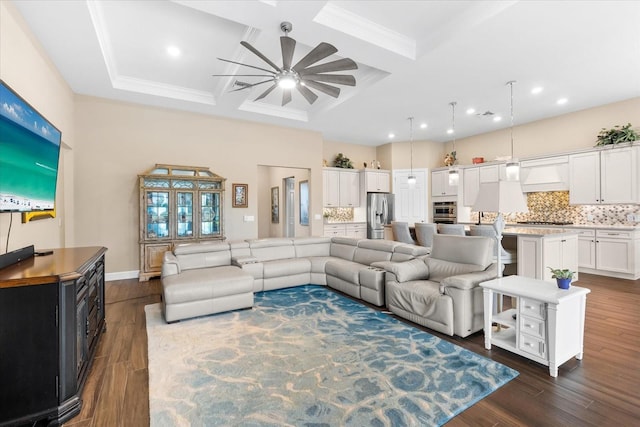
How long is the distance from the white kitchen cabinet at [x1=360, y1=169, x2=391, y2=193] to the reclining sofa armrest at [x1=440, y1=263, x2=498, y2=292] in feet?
17.7

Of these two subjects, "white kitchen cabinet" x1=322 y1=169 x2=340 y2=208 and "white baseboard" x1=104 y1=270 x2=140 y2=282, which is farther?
"white kitchen cabinet" x1=322 y1=169 x2=340 y2=208

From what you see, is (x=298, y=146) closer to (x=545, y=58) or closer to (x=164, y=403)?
(x=545, y=58)

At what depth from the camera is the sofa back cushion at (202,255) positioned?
13.8 feet

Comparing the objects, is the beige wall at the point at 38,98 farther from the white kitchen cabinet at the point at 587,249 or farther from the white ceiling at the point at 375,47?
the white kitchen cabinet at the point at 587,249

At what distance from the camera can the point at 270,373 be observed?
7.50 feet

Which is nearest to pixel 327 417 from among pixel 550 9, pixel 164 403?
pixel 164 403

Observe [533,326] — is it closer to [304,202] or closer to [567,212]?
[567,212]

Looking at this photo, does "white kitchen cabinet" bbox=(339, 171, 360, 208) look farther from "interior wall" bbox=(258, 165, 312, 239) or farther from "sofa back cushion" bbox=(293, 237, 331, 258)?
"sofa back cushion" bbox=(293, 237, 331, 258)

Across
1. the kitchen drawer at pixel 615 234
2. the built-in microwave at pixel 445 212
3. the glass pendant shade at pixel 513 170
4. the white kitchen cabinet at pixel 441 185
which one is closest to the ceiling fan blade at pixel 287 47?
the glass pendant shade at pixel 513 170

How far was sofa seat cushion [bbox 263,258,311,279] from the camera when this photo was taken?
4488 mm

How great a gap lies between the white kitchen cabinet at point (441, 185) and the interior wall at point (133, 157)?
188 inches

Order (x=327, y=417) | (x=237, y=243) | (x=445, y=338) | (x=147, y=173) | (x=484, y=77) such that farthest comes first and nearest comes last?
1. (x=147, y=173)
2. (x=237, y=243)
3. (x=484, y=77)
4. (x=445, y=338)
5. (x=327, y=417)

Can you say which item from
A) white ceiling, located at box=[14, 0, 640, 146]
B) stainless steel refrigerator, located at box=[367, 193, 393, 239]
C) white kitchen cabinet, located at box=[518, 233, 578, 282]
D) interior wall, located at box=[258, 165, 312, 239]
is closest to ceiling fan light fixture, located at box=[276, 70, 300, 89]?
white ceiling, located at box=[14, 0, 640, 146]

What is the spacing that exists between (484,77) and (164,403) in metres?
5.36
